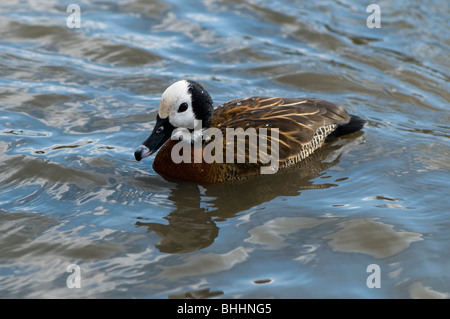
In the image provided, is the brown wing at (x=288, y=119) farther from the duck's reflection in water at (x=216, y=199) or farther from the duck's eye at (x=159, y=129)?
the duck's eye at (x=159, y=129)

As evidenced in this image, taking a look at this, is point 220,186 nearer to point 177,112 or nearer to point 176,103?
point 177,112

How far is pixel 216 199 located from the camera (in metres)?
7.68

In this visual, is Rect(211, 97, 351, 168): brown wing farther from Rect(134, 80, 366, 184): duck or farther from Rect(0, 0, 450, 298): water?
Rect(0, 0, 450, 298): water

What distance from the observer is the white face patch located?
7746 mm

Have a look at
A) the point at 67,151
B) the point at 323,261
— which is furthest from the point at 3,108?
the point at 323,261

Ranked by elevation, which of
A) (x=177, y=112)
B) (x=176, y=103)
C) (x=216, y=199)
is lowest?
(x=216, y=199)

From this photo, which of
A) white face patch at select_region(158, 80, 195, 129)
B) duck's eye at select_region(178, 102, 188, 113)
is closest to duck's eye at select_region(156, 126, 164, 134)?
white face patch at select_region(158, 80, 195, 129)

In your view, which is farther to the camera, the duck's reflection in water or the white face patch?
the white face patch

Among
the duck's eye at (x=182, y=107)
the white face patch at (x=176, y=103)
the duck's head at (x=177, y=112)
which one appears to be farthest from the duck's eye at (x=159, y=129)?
the duck's eye at (x=182, y=107)

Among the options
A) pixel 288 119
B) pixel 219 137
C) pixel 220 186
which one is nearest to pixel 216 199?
pixel 220 186

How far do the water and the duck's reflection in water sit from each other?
0.02 meters

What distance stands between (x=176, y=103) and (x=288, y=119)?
1.54 meters

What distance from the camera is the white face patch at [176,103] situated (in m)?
7.75

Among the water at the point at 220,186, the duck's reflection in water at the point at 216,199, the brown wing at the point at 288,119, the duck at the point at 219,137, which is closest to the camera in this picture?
the water at the point at 220,186
